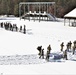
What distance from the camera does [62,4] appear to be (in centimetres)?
7225

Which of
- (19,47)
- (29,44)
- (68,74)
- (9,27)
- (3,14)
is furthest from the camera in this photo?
(3,14)

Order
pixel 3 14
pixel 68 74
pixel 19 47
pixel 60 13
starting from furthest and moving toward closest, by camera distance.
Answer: pixel 3 14, pixel 60 13, pixel 19 47, pixel 68 74

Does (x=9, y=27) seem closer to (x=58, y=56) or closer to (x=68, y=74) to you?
(x=58, y=56)

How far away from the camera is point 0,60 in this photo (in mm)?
16922

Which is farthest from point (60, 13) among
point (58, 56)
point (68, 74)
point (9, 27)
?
point (68, 74)

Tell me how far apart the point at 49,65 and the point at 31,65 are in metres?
1.05

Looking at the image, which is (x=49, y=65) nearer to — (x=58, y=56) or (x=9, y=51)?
(x=58, y=56)

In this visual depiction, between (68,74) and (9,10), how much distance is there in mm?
68740

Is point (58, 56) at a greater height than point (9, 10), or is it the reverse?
point (58, 56)

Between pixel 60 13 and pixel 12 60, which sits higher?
pixel 12 60

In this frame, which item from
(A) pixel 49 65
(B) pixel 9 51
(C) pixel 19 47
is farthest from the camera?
(C) pixel 19 47

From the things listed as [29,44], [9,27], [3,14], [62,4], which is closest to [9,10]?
[3,14]

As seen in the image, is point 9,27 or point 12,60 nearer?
point 12,60

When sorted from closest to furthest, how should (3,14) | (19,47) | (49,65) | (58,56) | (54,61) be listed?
(49,65) < (54,61) < (58,56) < (19,47) < (3,14)
